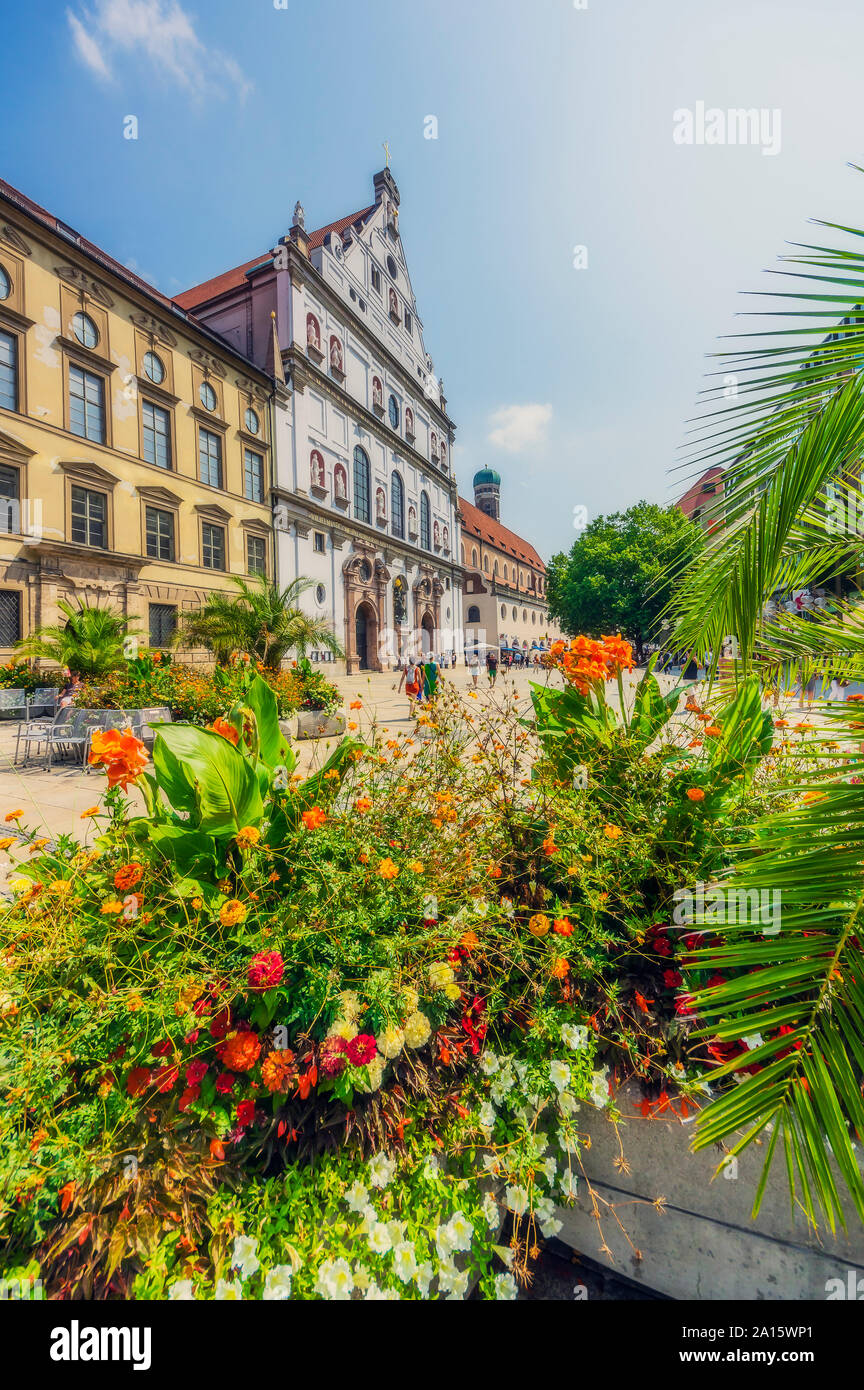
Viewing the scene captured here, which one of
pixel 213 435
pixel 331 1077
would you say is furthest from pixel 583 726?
pixel 213 435

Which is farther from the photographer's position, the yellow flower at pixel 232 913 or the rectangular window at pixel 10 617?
the rectangular window at pixel 10 617

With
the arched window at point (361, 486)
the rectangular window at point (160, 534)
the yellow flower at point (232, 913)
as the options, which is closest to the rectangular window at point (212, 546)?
the rectangular window at point (160, 534)

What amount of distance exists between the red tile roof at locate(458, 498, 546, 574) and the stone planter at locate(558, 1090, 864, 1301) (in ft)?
165

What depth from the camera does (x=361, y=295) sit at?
2759 centimetres

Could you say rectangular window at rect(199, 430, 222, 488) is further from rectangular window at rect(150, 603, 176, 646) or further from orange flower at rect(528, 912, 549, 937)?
orange flower at rect(528, 912, 549, 937)

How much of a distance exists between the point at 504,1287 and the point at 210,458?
22007 mm

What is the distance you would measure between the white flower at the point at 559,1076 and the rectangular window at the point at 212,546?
19.9 metres

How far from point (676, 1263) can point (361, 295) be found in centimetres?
3456

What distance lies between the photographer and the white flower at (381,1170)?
51.0 inches

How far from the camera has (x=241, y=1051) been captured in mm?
1261

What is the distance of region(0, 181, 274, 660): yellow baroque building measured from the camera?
1333 centimetres

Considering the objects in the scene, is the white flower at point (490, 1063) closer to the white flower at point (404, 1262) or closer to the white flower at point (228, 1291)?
the white flower at point (404, 1262)
